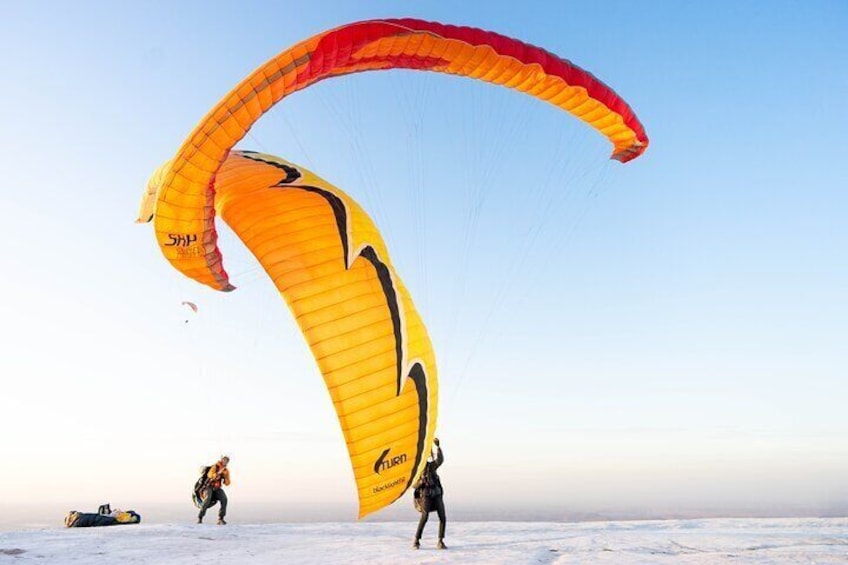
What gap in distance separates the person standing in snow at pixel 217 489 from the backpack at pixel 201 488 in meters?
0.06

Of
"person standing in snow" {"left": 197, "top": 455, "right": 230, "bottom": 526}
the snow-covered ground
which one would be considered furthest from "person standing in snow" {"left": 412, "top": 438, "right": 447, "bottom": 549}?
"person standing in snow" {"left": 197, "top": 455, "right": 230, "bottom": 526}

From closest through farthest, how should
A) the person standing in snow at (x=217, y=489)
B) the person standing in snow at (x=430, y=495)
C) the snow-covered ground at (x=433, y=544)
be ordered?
the snow-covered ground at (x=433, y=544), the person standing in snow at (x=430, y=495), the person standing in snow at (x=217, y=489)

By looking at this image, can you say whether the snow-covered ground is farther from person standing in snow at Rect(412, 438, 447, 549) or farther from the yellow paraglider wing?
the yellow paraglider wing

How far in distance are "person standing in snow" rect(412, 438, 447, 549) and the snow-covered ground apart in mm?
371

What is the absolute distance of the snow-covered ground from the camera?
28.3ft

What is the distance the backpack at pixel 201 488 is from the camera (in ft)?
43.2

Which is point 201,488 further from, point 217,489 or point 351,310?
point 351,310

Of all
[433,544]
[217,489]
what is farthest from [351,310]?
[217,489]

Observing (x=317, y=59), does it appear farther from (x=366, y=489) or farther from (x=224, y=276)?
(x=366, y=489)

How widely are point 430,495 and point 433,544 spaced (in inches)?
33.9

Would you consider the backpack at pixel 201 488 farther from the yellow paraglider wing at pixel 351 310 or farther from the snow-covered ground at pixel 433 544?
the yellow paraglider wing at pixel 351 310

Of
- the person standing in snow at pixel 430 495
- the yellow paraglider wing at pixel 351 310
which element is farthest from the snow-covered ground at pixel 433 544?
the yellow paraglider wing at pixel 351 310

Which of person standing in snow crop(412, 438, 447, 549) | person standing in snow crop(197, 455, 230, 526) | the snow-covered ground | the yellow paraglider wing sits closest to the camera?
the snow-covered ground

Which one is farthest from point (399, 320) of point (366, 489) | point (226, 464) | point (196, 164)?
point (226, 464)
